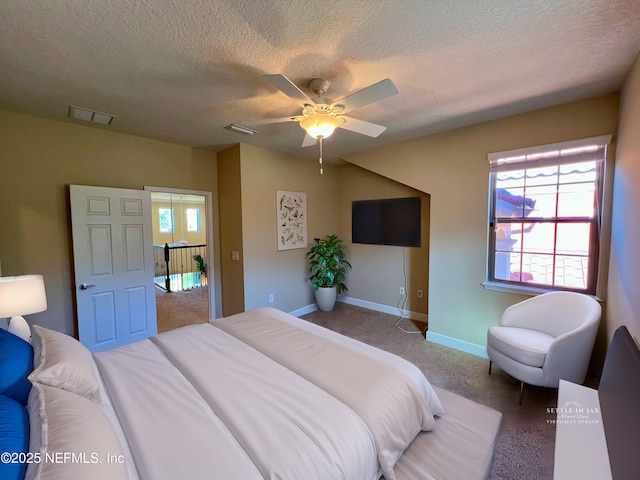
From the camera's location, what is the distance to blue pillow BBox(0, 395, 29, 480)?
69cm

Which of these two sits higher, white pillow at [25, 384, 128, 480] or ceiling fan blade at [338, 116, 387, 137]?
ceiling fan blade at [338, 116, 387, 137]

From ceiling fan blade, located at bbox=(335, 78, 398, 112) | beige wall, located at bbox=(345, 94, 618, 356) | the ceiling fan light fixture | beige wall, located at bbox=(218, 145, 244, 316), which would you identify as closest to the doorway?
beige wall, located at bbox=(218, 145, 244, 316)

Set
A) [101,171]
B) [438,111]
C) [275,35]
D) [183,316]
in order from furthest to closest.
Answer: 1. [183,316]
2. [101,171]
3. [438,111]
4. [275,35]

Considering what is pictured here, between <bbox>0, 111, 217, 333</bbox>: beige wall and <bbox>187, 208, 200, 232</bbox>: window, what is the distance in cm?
643

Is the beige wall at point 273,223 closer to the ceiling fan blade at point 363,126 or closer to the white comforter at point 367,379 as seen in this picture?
the white comforter at point 367,379

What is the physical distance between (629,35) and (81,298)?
4.80 metres

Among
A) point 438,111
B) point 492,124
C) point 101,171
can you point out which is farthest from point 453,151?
point 101,171

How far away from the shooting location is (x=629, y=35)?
→ 152 centimetres

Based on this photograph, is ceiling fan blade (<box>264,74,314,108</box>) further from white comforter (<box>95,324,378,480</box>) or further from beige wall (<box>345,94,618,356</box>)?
beige wall (<box>345,94,618,356</box>)

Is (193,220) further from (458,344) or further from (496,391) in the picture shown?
(496,391)

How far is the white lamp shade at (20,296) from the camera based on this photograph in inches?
66.7

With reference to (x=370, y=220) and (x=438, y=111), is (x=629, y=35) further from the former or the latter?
(x=370, y=220)

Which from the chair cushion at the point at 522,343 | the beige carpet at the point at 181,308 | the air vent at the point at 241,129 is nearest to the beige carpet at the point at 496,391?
the chair cushion at the point at 522,343

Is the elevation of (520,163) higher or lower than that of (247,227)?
higher
